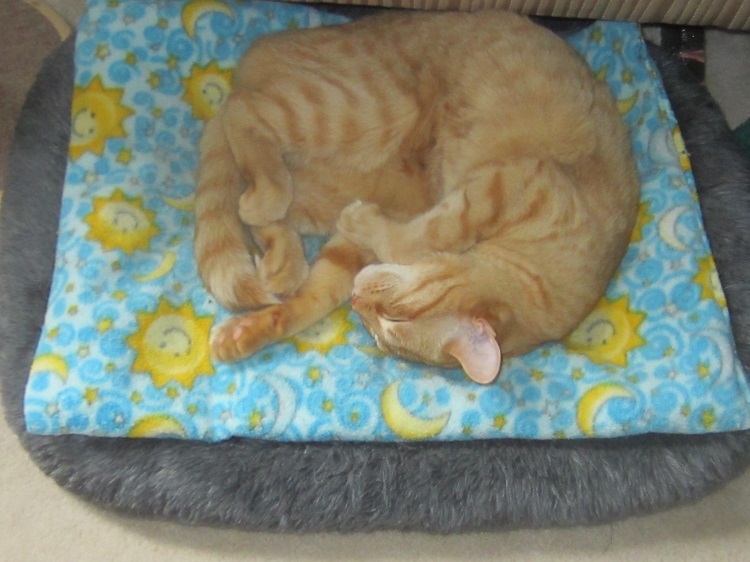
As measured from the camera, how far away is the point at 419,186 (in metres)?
1.64

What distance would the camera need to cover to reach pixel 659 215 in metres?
1.64

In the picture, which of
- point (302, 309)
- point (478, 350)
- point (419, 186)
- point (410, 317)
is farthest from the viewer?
point (419, 186)

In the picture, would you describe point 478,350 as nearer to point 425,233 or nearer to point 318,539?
point 425,233

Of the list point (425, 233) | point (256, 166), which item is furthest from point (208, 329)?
point (425, 233)

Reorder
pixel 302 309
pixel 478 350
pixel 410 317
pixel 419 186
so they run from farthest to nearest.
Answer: pixel 419 186 < pixel 302 309 < pixel 410 317 < pixel 478 350

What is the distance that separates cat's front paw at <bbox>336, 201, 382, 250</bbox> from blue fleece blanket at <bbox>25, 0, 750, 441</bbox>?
0.16 meters

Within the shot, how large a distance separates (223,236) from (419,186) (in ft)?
1.46

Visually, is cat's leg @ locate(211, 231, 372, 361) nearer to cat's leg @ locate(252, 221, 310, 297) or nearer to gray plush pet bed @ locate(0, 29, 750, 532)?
cat's leg @ locate(252, 221, 310, 297)

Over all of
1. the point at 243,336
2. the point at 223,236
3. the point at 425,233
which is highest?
the point at 425,233

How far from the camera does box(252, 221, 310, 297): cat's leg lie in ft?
4.91

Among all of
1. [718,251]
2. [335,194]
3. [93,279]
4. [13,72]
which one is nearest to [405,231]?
[335,194]

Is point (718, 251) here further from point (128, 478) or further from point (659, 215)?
point (128, 478)

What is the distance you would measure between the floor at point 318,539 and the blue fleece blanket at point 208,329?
23 centimetres

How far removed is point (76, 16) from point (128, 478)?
1.26m
